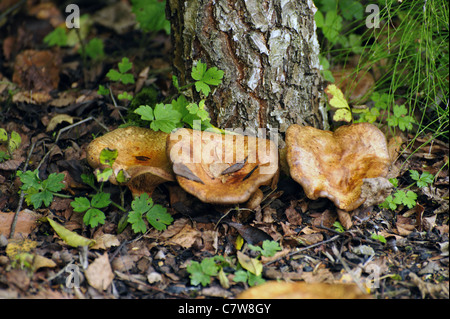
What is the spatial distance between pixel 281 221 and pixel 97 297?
1.63m

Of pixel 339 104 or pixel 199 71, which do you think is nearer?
pixel 199 71

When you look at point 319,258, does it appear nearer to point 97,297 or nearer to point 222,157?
point 222,157

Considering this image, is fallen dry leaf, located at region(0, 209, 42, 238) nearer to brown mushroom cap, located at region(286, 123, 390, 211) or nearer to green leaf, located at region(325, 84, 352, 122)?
brown mushroom cap, located at region(286, 123, 390, 211)

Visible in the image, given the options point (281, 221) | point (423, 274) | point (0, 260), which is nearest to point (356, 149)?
point (281, 221)

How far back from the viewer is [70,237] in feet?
10.7

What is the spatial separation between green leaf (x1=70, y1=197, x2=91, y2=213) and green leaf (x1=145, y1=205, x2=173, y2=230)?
519mm

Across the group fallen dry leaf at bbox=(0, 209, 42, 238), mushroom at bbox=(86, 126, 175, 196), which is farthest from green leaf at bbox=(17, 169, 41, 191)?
mushroom at bbox=(86, 126, 175, 196)

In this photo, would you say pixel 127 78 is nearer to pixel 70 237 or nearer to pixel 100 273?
pixel 70 237

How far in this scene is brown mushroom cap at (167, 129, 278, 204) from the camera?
3.15 m

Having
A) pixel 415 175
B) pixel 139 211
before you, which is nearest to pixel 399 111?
pixel 415 175

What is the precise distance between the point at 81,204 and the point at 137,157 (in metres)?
0.61

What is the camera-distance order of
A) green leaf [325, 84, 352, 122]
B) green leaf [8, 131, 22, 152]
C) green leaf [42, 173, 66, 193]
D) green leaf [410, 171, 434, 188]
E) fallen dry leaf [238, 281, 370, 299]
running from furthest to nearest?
1. green leaf [8, 131, 22, 152]
2. green leaf [325, 84, 352, 122]
3. green leaf [410, 171, 434, 188]
4. green leaf [42, 173, 66, 193]
5. fallen dry leaf [238, 281, 370, 299]

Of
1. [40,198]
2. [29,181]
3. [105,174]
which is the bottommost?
[40,198]

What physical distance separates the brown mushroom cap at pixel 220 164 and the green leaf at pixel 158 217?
439 millimetres
